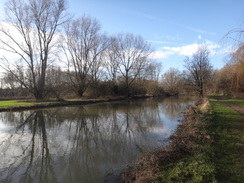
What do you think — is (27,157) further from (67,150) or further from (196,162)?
(196,162)

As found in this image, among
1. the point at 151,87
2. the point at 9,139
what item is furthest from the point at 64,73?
the point at 9,139

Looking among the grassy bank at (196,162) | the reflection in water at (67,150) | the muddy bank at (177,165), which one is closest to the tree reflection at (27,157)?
the reflection in water at (67,150)

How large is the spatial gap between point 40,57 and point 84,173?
77.9 feet

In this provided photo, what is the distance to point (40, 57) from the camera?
24.6 metres

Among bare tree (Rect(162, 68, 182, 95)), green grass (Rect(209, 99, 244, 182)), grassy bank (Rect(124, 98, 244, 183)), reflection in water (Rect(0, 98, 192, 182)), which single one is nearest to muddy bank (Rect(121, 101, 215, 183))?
grassy bank (Rect(124, 98, 244, 183))

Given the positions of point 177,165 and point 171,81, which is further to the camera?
point 171,81

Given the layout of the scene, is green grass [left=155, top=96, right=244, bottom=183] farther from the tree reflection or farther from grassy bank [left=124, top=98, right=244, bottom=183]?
the tree reflection

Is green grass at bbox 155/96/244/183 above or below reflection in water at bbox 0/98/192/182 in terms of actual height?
above

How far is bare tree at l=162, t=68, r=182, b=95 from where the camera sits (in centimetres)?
5684

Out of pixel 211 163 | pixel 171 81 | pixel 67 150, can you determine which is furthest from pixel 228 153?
pixel 171 81

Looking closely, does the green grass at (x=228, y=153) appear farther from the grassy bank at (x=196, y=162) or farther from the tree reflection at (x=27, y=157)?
the tree reflection at (x=27, y=157)

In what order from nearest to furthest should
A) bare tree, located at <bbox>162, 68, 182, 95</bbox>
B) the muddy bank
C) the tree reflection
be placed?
the muddy bank
the tree reflection
bare tree, located at <bbox>162, 68, 182, 95</bbox>

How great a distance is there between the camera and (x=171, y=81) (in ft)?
202

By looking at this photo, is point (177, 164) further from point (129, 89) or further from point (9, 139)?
point (129, 89)
